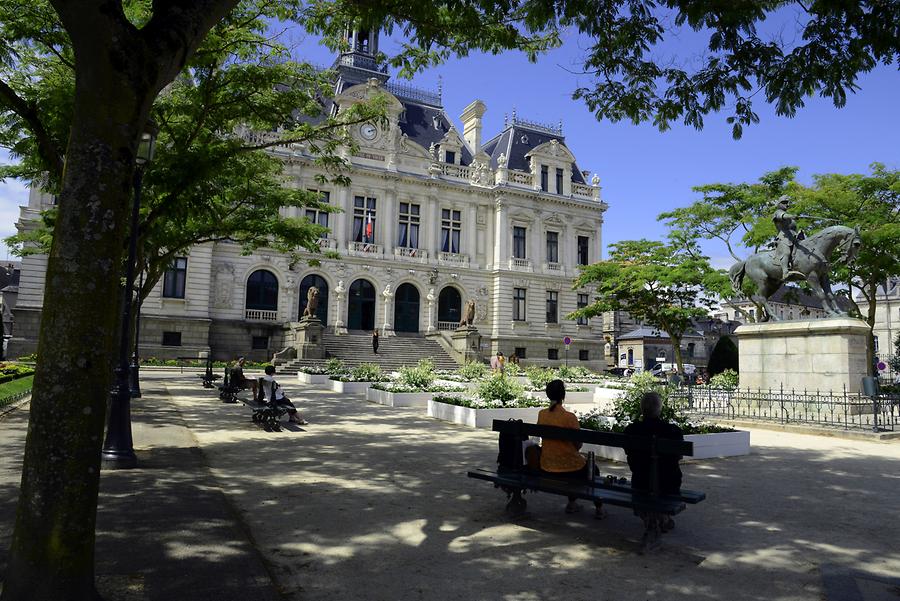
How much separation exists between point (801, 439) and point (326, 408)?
11342 millimetres

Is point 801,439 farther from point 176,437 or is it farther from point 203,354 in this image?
point 203,354

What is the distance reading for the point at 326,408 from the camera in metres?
16.5

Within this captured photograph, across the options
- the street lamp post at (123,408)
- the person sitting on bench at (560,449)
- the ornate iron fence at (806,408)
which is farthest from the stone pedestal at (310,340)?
the person sitting on bench at (560,449)

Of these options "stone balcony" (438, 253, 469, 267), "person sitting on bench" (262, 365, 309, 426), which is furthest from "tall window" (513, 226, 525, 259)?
"person sitting on bench" (262, 365, 309, 426)

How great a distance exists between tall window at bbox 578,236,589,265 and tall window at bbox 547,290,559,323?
3.70 meters

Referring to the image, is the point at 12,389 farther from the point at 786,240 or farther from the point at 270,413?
the point at 786,240

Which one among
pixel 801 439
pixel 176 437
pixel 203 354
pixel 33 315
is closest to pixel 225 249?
pixel 203 354

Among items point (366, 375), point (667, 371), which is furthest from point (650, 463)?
point (667, 371)

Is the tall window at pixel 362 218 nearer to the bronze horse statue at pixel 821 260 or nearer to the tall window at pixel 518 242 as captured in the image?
the tall window at pixel 518 242

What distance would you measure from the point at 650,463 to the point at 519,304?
4205cm

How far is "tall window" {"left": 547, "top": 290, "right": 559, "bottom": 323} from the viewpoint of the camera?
159ft

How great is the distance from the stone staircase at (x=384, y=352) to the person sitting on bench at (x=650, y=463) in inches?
1170

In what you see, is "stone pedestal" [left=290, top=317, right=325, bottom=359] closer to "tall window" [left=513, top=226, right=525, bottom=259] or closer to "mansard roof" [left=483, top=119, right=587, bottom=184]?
"tall window" [left=513, top=226, right=525, bottom=259]

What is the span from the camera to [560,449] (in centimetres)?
604
